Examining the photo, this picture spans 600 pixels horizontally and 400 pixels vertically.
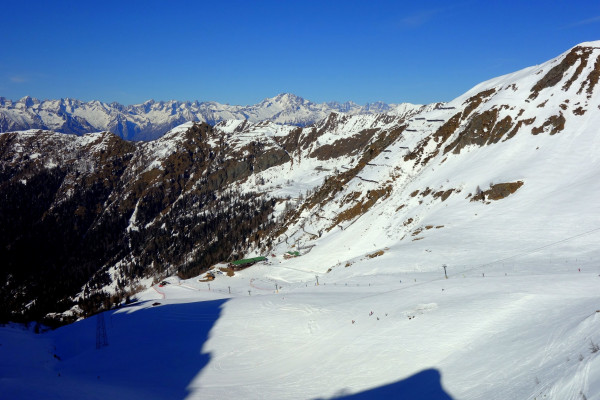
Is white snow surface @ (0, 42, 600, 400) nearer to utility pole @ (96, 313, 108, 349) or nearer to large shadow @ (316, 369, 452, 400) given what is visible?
large shadow @ (316, 369, 452, 400)

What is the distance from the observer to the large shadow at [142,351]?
1163 inches

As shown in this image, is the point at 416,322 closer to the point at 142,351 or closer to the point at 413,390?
the point at 413,390

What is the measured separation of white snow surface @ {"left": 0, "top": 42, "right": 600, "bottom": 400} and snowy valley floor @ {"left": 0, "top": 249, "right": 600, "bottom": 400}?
14cm

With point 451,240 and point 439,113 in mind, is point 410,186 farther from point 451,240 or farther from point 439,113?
point 439,113

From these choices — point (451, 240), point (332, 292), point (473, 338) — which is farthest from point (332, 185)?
point (473, 338)

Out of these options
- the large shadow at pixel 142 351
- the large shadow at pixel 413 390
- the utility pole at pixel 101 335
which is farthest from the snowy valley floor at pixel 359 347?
the utility pole at pixel 101 335

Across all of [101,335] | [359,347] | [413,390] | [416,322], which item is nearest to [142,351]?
[101,335]

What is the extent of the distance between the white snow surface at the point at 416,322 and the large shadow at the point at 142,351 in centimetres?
24

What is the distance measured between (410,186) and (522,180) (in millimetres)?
32513

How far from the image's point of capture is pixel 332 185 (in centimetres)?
15588

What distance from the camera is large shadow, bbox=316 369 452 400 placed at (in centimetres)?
1980

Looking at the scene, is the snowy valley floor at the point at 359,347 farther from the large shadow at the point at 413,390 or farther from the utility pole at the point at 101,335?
the utility pole at the point at 101,335

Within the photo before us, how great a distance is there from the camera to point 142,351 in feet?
129

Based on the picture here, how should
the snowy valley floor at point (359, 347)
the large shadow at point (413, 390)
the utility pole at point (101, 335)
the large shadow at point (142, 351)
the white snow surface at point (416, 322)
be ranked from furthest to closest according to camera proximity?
the utility pole at point (101, 335) < the large shadow at point (142, 351) < the white snow surface at point (416, 322) < the large shadow at point (413, 390) < the snowy valley floor at point (359, 347)
